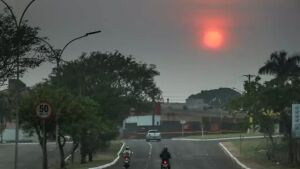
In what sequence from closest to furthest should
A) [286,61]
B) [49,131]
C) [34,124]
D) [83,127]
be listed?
[34,124] → [49,131] → [83,127] → [286,61]

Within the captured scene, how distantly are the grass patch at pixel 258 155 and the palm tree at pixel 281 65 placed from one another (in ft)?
22.7

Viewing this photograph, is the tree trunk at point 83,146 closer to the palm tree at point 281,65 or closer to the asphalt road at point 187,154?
the asphalt road at point 187,154

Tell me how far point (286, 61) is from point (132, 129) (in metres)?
74.5

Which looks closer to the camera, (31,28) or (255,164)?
(31,28)

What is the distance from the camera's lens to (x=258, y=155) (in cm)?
6431

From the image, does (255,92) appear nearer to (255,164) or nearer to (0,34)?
(255,164)

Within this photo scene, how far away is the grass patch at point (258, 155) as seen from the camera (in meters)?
50.3

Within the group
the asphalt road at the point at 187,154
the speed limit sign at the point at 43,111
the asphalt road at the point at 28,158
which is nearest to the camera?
the speed limit sign at the point at 43,111

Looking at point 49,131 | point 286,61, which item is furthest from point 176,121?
point 49,131

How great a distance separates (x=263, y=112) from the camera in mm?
54844

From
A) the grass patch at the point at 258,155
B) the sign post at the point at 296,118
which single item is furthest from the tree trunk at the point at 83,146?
the sign post at the point at 296,118

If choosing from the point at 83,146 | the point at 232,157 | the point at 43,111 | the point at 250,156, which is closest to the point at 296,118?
the point at 250,156

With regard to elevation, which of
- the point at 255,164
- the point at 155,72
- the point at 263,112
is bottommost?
the point at 255,164

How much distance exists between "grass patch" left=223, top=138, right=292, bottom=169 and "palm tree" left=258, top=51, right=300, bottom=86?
22.7ft
